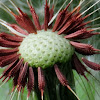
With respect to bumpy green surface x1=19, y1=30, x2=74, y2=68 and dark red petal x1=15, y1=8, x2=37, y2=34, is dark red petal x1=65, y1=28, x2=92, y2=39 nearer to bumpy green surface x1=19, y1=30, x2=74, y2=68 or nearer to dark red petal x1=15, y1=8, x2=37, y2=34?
bumpy green surface x1=19, y1=30, x2=74, y2=68

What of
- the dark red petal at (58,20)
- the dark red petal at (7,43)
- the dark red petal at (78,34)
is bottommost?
the dark red petal at (78,34)

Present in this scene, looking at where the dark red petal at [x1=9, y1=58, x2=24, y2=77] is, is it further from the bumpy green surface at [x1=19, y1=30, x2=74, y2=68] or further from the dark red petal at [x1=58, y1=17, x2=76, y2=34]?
the dark red petal at [x1=58, y1=17, x2=76, y2=34]

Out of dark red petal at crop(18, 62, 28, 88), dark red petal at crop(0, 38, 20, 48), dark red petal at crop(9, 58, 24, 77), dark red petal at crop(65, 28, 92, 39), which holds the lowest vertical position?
dark red petal at crop(18, 62, 28, 88)

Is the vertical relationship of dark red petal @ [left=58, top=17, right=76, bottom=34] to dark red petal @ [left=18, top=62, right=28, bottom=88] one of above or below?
above

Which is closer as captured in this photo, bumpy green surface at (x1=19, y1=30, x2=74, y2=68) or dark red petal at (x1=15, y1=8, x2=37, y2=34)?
bumpy green surface at (x1=19, y1=30, x2=74, y2=68)

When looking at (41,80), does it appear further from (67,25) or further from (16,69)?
(67,25)

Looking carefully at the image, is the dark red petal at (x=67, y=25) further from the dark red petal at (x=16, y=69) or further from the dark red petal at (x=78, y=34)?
the dark red petal at (x=16, y=69)

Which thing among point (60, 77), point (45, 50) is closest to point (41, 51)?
point (45, 50)

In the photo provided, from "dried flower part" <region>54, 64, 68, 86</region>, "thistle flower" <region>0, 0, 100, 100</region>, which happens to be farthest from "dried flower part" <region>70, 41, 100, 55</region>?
"dried flower part" <region>54, 64, 68, 86</region>

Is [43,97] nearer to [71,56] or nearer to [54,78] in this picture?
[54,78]

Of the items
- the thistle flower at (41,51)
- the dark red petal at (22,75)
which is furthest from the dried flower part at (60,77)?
the dark red petal at (22,75)
